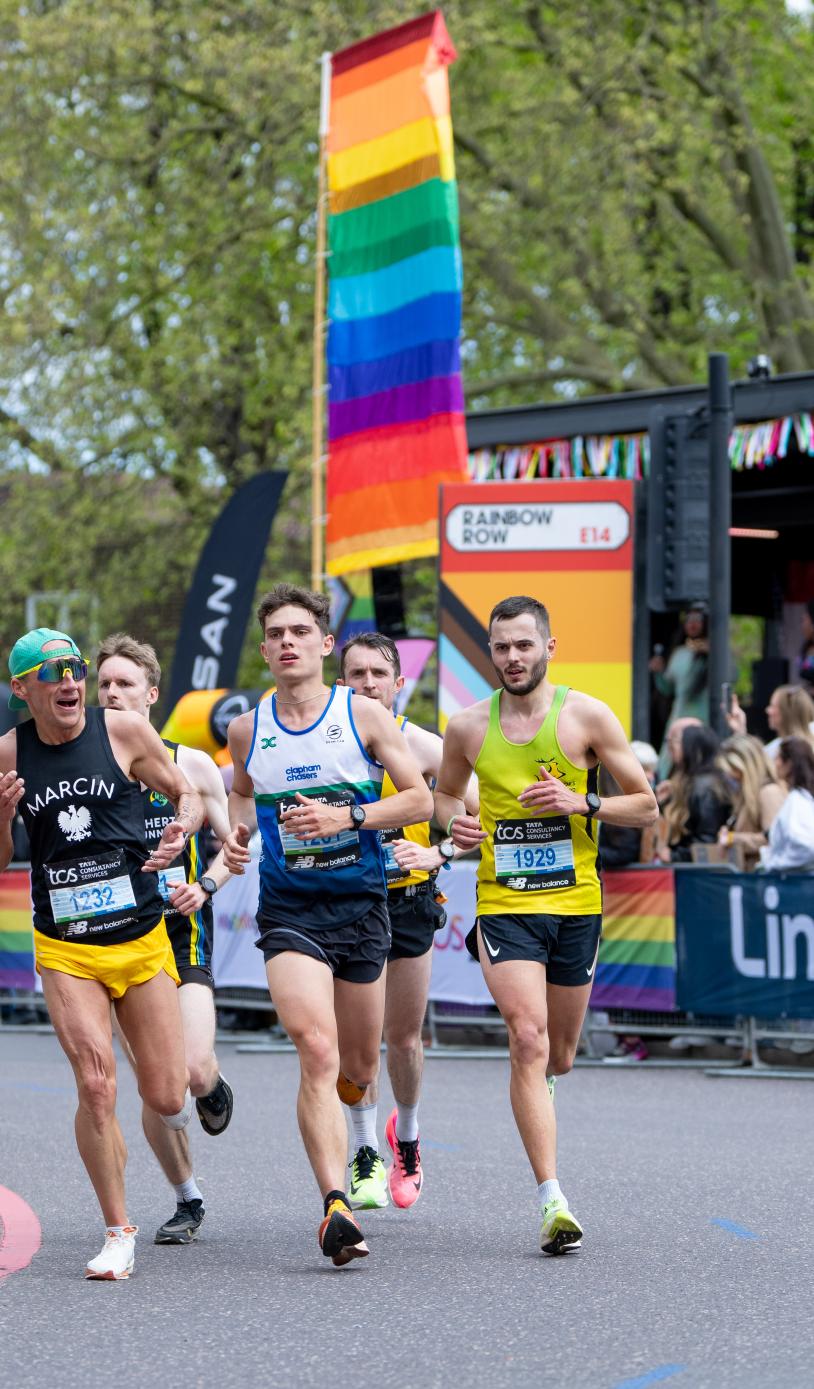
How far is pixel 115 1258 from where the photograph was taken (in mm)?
6754

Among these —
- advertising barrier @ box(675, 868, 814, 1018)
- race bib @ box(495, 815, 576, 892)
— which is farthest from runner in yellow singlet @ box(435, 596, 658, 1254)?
advertising barrier @ box(675, 868, 814, 1018)

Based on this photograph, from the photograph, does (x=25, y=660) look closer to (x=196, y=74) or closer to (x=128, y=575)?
(x=196, y=74)

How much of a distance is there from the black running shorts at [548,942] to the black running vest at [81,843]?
1.18 m

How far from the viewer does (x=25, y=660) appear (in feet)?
22.7

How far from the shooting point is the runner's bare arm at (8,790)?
22.5 feet

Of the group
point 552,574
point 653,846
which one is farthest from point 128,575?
point 653,846

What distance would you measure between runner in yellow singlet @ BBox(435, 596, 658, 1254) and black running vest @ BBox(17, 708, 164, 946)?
3.98ft

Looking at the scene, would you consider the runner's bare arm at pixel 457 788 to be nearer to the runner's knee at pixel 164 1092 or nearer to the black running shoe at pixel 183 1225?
the runner's knee at pixel 164 1092

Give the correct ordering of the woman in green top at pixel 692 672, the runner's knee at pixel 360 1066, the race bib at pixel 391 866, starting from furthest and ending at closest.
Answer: the woman in green top at pixel 692 672 → the race bib at pixel 391 866 → the runner's knee at pixel 360 1066

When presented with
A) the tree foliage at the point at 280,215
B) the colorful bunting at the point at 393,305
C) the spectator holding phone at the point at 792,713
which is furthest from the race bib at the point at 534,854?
the tree foliage at the point at 280,215

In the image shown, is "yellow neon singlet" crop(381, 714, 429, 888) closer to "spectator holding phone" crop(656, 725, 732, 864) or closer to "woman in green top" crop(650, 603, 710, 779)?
"spectator holding phone" crop(656, 725, 732, 864)

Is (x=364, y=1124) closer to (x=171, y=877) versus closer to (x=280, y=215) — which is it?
(x=171, y=877)

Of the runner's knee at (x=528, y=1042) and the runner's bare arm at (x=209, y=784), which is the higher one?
the runner's bare arm at (x=209, y=784)

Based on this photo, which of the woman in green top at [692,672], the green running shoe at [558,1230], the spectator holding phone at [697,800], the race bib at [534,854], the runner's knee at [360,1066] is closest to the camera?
the green running shoe at [558,1230]
